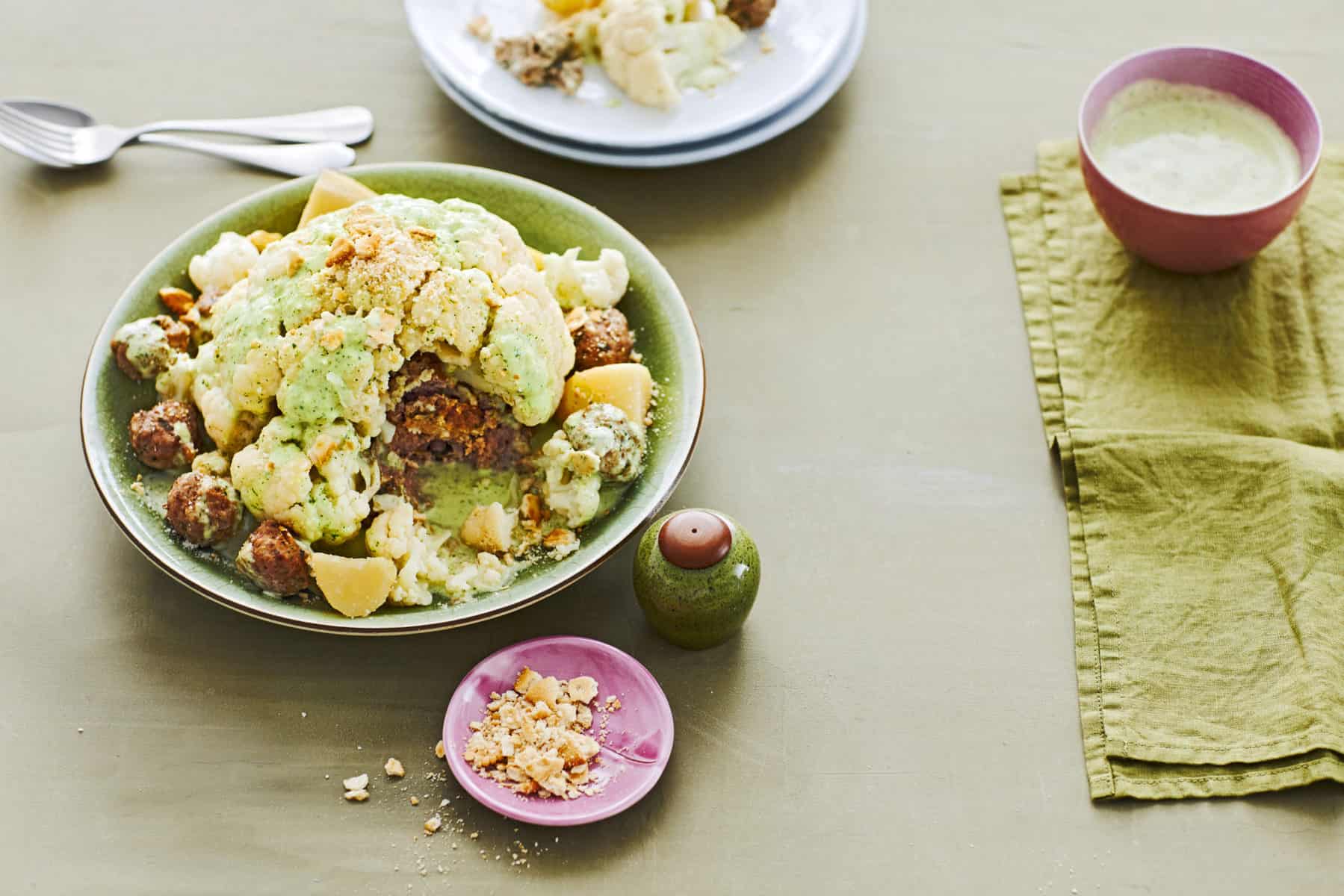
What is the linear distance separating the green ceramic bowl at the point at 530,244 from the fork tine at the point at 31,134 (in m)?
0.53

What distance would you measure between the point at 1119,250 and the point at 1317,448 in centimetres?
47

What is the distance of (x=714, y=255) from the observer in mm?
2275

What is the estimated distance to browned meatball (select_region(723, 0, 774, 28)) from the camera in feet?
7.79

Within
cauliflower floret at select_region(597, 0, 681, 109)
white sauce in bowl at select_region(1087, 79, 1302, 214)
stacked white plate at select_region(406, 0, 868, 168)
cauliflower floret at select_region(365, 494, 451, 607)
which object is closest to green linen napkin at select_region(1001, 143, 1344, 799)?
white sauce in bowl at select_region(1087, 79, 1302, 214)

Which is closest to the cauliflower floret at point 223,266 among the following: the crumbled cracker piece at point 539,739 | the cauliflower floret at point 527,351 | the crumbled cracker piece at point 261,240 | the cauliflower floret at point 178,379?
the crumbled cracker piece at point 261,240

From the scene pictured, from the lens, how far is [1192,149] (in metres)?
2.16

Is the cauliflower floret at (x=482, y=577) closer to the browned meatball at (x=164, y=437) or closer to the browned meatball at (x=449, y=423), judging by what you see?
the browned meatball at (x=449, y=423)

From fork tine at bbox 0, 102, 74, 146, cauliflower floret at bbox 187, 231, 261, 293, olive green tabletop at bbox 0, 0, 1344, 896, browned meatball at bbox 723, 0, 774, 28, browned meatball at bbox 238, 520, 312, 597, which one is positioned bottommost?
olive green tabletop at bbox 0, 0, 1344, 896

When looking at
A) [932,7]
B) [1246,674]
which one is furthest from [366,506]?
[932,7]

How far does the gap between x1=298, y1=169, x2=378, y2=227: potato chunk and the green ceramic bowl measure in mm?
80

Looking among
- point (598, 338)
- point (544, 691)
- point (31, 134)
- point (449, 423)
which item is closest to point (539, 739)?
point (544, 691)

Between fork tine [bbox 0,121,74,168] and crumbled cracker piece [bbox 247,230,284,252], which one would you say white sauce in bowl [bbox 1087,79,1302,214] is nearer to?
crumbled cracker piece [bbox 247,230,284,252]

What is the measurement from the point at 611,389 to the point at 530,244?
0.36 m

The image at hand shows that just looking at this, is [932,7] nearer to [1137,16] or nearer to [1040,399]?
[1137,16]
